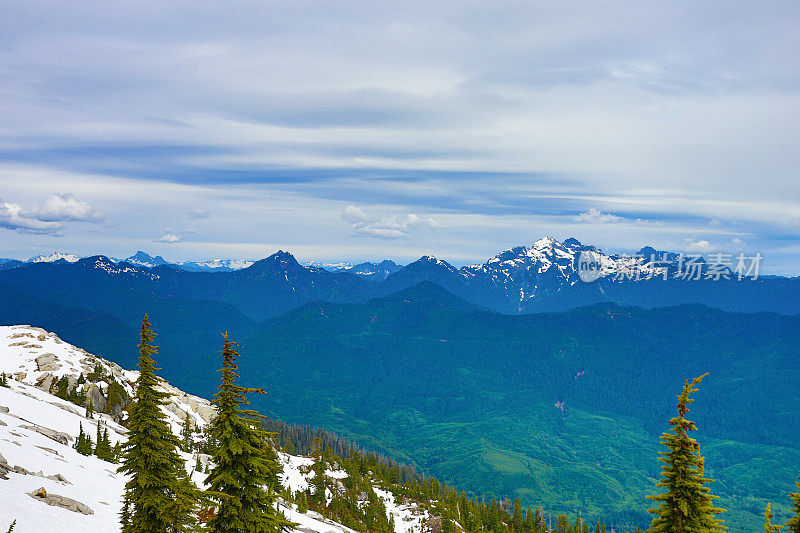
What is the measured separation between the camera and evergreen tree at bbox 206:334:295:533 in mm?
23641

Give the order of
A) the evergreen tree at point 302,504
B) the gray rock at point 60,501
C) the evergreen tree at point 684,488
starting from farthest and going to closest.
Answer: the evergreen tree at point 302,504 < the gray rock at point 60,501 < the evergreen tree at point 684,488

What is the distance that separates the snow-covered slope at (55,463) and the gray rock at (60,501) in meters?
0.10

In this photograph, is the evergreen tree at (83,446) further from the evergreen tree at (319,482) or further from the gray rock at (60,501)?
the evergreen tree at (319,482)

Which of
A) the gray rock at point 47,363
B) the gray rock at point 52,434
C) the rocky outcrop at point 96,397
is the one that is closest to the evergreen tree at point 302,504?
the gray rock at point 52,434

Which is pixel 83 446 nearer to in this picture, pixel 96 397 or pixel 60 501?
pixel 60 501

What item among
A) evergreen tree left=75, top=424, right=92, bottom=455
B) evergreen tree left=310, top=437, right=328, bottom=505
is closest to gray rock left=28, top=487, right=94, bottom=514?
evergreen tree left=75, top=424, right=92, bottom=455

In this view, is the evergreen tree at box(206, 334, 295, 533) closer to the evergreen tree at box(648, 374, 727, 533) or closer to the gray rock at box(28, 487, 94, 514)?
the evergreen tree at box(648, 374, 727, 533)

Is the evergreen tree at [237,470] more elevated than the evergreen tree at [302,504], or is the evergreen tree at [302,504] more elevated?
the evergreen tree at [237,470]

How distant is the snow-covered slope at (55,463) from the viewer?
41312 millimetres

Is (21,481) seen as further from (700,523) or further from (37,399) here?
(37,399)

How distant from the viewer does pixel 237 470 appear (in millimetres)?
23984

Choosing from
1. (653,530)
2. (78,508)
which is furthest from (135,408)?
(653,530)

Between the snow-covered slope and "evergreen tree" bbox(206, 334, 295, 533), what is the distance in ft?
14.7

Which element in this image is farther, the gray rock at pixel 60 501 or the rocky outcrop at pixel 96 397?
the rocky outcrop at pixel 96 397
